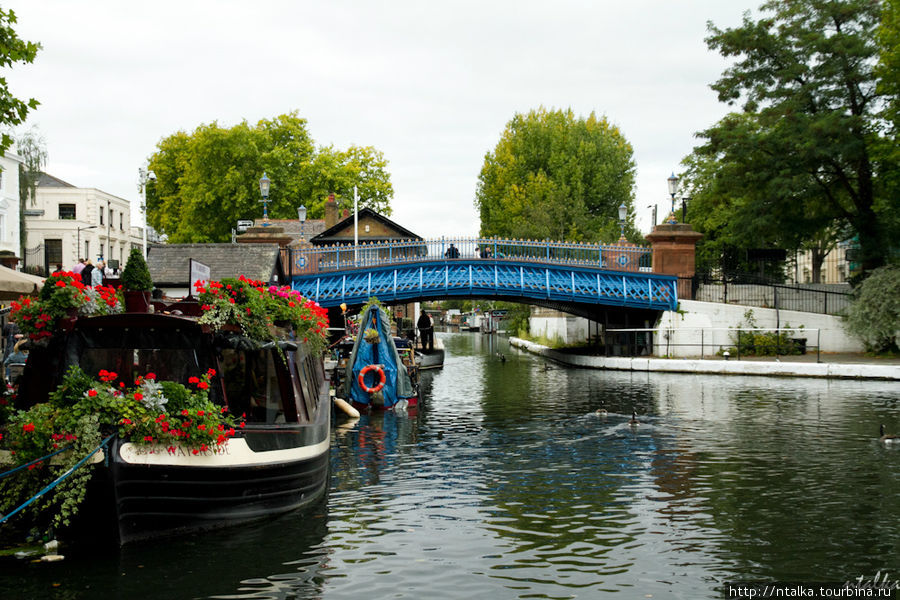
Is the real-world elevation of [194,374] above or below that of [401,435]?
above

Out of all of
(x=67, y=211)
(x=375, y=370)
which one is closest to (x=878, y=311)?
(x=375, y=370)

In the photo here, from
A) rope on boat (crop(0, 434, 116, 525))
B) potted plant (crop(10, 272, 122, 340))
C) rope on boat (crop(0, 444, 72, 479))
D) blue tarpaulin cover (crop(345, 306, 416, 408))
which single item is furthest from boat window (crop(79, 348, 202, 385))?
blue tarpaulin cover (crop(345, 306, 416, 408))

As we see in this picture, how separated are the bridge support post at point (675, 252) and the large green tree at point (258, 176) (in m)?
31.5

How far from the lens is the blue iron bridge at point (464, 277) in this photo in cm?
3962

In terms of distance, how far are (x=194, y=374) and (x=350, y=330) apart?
21.8 meters

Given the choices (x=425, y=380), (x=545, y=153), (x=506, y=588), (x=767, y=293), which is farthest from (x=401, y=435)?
(x=545, y=153)

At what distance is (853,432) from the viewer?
19.2m

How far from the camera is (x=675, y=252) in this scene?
40938mm

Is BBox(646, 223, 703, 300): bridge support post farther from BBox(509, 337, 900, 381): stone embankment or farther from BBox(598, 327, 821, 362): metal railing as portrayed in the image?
BBox(509, 337, 900, 381): stone embankment

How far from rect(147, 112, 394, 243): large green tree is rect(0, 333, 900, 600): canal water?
1856 inches

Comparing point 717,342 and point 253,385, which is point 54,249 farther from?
point 253,385

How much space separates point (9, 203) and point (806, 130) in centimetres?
4198

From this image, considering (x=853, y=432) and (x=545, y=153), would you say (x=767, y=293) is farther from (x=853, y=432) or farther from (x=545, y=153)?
(x=545, y=153)

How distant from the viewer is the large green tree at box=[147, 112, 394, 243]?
66125 mm
